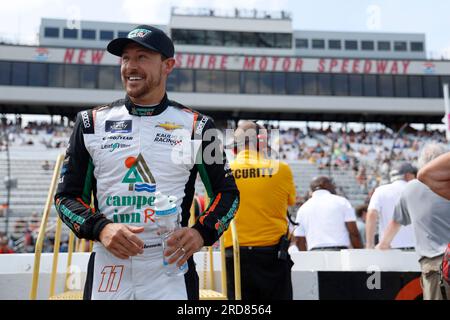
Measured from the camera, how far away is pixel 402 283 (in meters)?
4.72

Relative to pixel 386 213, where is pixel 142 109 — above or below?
above

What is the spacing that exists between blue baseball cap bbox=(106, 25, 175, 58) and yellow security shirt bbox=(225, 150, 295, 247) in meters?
1.95

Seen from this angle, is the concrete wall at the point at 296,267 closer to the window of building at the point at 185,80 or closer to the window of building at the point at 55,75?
the window of building at the point at 185,80

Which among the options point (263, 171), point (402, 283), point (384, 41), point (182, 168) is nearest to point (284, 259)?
point (263, 171)

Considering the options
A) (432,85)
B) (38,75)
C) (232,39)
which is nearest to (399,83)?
(432,85)

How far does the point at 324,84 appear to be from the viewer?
126 ft

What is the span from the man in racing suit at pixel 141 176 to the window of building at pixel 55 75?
121ft

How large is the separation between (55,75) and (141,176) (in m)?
37.2

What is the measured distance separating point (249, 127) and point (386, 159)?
77.8ft

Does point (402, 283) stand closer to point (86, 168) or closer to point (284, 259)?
point (284, 259)

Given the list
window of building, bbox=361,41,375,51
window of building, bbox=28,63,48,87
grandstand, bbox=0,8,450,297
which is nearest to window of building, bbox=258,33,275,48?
grandstand, bbox=0,8,450,297

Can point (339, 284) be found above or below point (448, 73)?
below

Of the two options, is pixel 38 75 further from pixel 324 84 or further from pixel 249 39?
pixel 324 84

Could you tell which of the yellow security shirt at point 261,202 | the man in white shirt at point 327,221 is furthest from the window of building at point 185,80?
the yellow security shirt at point 261,202
